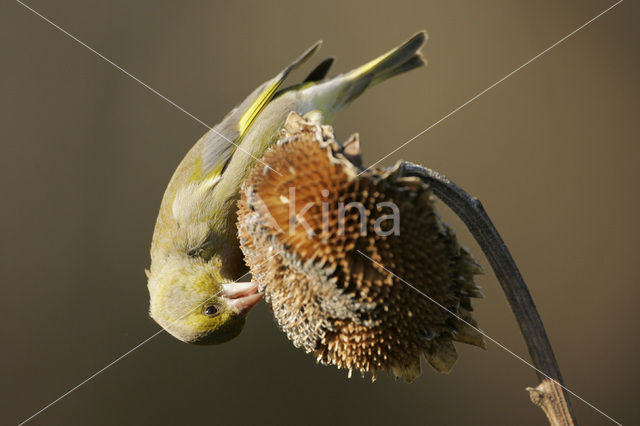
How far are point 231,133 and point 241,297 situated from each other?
2.48 feet

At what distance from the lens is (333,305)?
1.17 metres

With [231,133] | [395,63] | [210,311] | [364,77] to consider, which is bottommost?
[210,311]

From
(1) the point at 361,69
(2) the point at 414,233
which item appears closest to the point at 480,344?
(2) the point at 414,233

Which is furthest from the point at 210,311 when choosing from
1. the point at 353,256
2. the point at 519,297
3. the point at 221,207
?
the point at 519,297

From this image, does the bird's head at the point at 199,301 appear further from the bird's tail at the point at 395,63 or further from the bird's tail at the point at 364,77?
the bird's tail at the point at 395,63

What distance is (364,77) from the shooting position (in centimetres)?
248

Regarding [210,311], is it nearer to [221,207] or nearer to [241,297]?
[241,297]

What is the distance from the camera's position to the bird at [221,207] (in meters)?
1.98

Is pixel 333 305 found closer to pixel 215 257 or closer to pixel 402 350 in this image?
pixel 402 350

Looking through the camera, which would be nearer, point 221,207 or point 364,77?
point 221,207

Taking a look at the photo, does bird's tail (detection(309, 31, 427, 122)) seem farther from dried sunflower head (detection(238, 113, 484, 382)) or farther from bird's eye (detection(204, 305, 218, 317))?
dried sunflower head (detection(238, 113, 484, 382))

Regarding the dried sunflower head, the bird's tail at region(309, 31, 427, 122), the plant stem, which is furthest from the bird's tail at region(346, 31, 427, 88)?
the plant stem

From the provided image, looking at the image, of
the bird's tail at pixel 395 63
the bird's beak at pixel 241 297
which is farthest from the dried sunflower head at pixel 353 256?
the bird's tail at pixel 395 63

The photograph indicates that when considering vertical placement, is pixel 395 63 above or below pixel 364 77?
above
